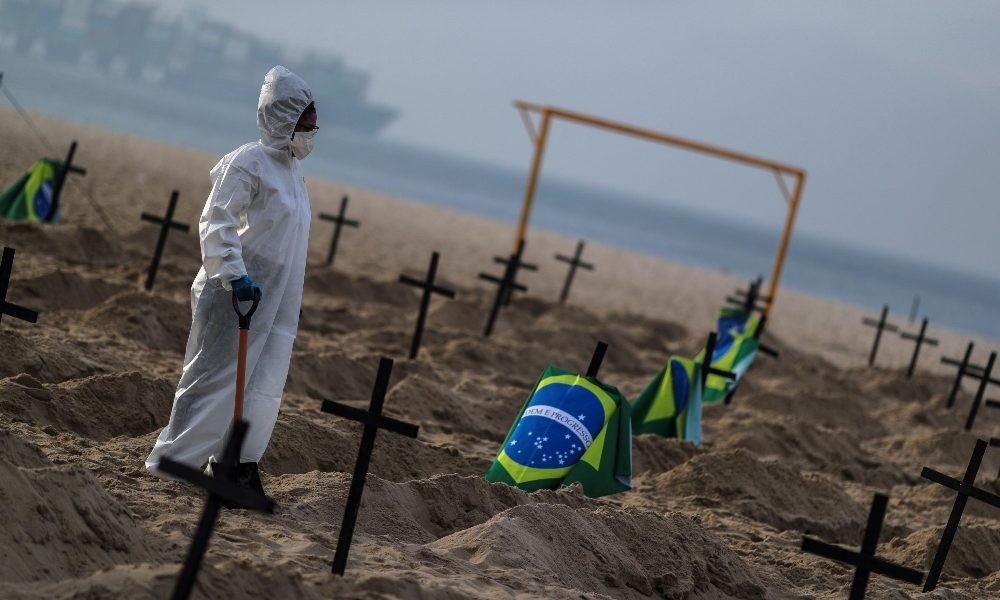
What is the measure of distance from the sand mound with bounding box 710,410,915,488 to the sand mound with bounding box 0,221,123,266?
648 cm

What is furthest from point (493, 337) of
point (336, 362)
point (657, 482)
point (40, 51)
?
point (40, 51)

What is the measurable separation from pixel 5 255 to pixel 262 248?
126cm

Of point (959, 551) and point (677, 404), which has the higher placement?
point (677, 404)

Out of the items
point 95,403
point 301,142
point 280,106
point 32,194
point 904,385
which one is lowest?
point 95,403

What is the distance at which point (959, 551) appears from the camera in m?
7.17

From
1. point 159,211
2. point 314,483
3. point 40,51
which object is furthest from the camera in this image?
point 40,51

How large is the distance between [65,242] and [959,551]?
30.5 feet

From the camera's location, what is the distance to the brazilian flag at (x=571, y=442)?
6.54 m

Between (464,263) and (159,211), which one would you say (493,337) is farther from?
(464,263)

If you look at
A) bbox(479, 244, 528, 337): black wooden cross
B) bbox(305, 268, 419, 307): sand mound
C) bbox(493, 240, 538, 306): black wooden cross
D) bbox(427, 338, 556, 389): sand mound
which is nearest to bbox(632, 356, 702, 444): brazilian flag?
bbox(427, 338, 556, 389): sand mound

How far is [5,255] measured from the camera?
5770 millimetres

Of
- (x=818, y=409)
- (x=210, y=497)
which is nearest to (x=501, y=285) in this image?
(x=818, y=409)

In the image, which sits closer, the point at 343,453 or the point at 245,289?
the point at 245,289

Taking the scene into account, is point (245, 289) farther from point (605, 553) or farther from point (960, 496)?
point (960, 496)
